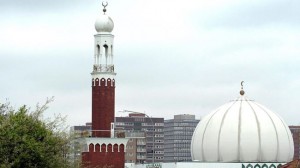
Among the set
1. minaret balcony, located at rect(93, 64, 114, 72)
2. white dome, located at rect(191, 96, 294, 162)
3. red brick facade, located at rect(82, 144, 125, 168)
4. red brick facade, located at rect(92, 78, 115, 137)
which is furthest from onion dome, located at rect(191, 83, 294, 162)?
minaret balcony, located at rect(93, 64, 114, 72)

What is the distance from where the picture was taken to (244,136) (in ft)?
229

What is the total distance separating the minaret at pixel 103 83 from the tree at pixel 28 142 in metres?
34.6

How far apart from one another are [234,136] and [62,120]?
2897cm

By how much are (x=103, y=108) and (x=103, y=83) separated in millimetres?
2067

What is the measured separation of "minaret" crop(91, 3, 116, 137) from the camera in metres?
77.1

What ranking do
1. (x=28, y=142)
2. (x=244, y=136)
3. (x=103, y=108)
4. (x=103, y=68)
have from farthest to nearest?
(x=103, y=68) < (x=103, y=108) < (x=244, y=136) < (x=28, y=142)

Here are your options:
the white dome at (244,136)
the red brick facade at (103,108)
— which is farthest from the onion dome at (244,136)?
the red brick facade at (103,108)

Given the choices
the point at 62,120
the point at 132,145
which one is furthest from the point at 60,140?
the point at 132,145

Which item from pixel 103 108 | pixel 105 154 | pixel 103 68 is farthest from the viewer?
pixel 103 68

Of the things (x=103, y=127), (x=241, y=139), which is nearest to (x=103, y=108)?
(x=103, y=127)

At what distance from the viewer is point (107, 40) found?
258ft

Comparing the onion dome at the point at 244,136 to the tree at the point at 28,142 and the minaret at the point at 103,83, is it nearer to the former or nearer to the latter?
the minaret at the point at 103,83

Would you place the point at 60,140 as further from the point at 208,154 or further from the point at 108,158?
the point at 108,158

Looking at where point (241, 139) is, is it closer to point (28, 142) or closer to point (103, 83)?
point (103, 83)
